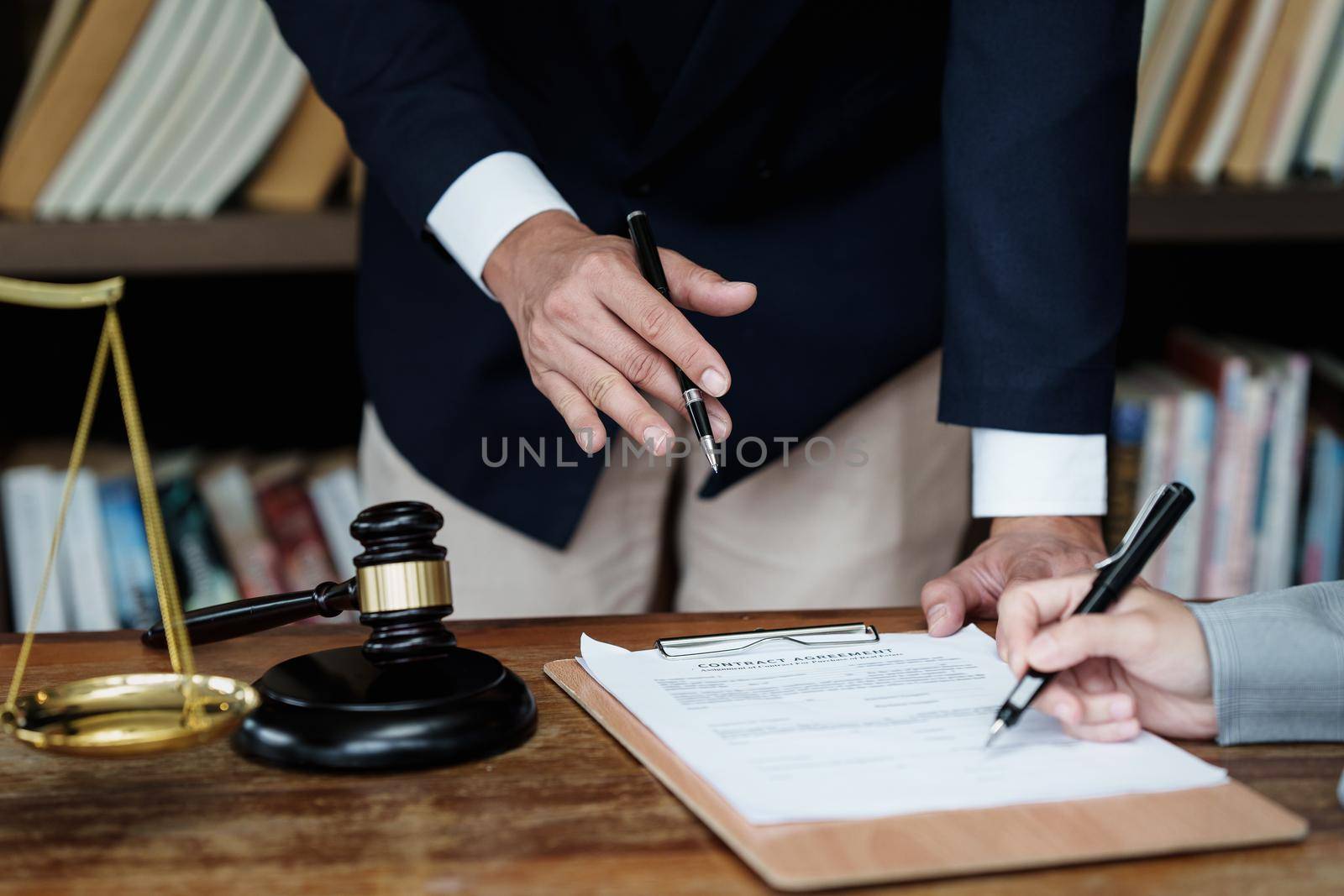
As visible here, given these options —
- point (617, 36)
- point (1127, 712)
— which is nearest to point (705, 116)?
point (617, 36)

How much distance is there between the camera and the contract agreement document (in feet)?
1.69

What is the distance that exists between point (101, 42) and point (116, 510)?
59 centimetres

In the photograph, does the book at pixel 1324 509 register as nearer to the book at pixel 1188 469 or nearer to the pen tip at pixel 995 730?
the book at pixel 1188 469

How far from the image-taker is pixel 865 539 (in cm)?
127

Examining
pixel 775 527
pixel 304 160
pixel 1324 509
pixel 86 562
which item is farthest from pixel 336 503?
pixel 1324 509

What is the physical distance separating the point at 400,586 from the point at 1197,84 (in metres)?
1.39

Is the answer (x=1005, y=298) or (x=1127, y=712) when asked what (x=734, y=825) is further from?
(x=1005, y=298)

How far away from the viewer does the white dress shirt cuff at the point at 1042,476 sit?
3.16ft

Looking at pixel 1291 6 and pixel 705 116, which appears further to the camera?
pixel 1291 6

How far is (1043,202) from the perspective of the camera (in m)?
1.00

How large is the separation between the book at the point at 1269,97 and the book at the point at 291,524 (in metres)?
1.34

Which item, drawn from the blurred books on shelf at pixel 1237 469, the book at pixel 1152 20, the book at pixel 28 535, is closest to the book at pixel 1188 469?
the blurred books on shelf at pixel 1237 469

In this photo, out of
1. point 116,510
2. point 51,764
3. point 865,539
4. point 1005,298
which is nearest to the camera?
point 51,764

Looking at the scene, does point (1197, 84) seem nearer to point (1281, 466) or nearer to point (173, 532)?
point (1281, 466)
